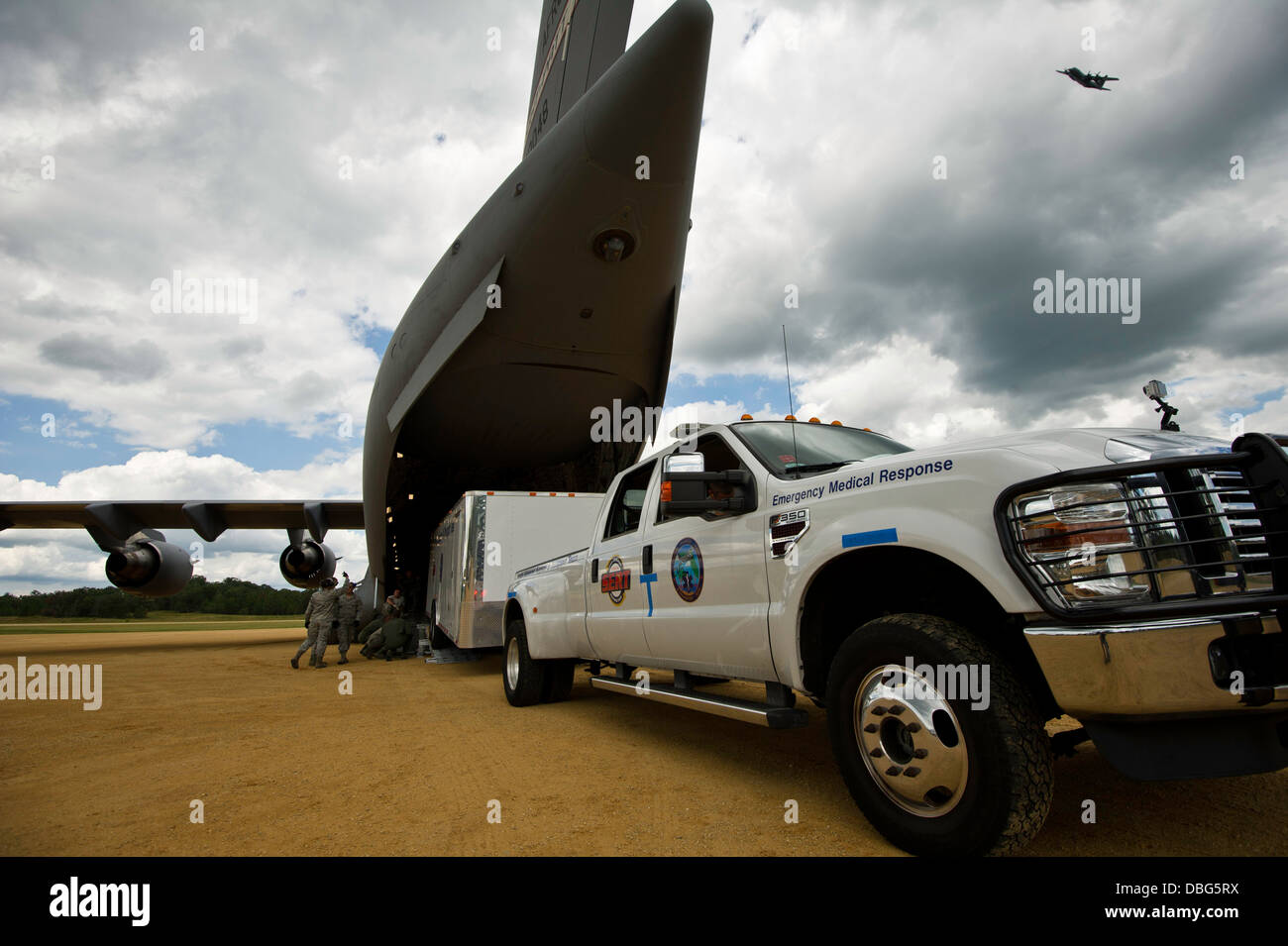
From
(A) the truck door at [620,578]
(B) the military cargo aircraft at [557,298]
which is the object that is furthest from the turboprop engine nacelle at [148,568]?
(A) the truck door at [620,578]

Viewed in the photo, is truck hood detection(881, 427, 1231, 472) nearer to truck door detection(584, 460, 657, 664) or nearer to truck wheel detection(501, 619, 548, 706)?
truck door detection(584, 460, 657, 664)

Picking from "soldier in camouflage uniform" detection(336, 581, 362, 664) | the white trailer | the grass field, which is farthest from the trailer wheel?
the grass field

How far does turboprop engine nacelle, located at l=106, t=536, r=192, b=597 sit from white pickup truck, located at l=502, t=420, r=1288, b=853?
19.9 meters

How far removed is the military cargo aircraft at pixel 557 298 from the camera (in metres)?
8.21

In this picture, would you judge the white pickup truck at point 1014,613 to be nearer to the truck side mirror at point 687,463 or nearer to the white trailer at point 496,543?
the truck side mirror at point 687,463

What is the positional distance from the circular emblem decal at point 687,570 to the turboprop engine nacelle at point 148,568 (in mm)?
19381

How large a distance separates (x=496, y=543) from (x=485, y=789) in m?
5.42

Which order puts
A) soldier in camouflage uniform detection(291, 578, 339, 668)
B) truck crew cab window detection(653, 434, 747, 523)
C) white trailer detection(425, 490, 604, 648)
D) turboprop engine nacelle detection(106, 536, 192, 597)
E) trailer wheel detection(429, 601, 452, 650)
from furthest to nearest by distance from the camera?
1. turboprop engine nacelle detection(106, 536, 192, 597)
2. trailer wheel detection(429, 601, 452, 650)
3. soldier in camouflage uniform detection(291, 578, 339, 668)
4. white trailer detection(425, 490, 604, 648)
5. truck crew cab window detection(653, 434, 747, 523)

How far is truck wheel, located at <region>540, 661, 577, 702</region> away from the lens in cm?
680

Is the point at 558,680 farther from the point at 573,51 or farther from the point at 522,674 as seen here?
the point at 573,51
